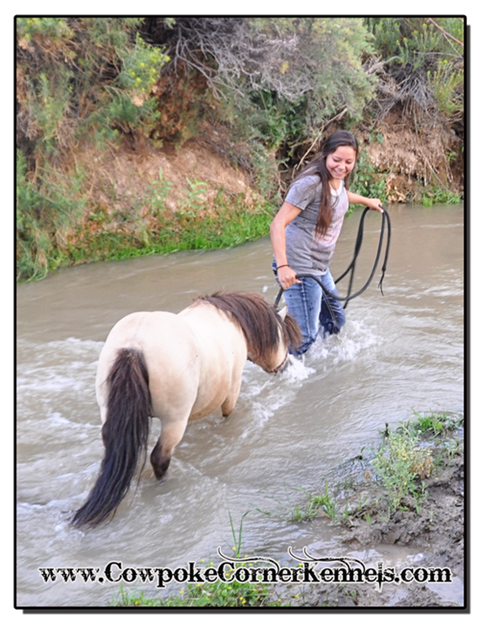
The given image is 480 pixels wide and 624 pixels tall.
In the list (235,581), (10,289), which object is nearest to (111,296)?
(10,289)

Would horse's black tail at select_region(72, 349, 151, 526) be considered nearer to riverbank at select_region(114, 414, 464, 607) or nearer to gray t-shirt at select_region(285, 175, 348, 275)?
riverbank at select_region(114, 414, 464, 607)

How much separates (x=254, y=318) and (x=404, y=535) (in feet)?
4.71

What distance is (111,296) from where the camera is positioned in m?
6.11

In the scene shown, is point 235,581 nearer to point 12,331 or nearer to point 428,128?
point 12,331

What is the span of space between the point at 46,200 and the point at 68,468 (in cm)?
420

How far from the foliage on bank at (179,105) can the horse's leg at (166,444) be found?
14.1ft

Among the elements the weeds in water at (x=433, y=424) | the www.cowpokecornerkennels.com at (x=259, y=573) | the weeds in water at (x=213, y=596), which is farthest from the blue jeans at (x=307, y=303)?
the weeds in water at (x=213, y=596)

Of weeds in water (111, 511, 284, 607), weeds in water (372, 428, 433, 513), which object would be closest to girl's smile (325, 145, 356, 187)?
weeds in water (372, 428, 433, 513)

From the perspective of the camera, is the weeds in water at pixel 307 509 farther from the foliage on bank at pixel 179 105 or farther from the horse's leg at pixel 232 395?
the foliage on bank at pixel 179 105

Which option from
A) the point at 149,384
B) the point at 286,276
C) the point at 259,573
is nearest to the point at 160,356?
the point at 149,384

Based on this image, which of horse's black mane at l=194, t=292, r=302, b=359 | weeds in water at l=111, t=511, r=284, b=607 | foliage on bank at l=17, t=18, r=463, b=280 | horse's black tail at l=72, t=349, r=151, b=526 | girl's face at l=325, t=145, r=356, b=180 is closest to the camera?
weeds in water at l=111, t=511, r=284, b=607

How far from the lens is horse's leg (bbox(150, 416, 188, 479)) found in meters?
2.79

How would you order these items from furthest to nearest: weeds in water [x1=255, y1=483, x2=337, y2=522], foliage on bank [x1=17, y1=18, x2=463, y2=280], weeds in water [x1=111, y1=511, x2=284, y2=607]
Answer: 1. foliage on bank [x1=17, y1=18, x2=463, y2=280]
2. weeds in water [x1=255, y1=483, x2=337, y2=522]
3. weeds in water [x1=111, y1=511, x2=284, y2=607]

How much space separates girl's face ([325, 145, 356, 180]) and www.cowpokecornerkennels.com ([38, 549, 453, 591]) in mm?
2368
